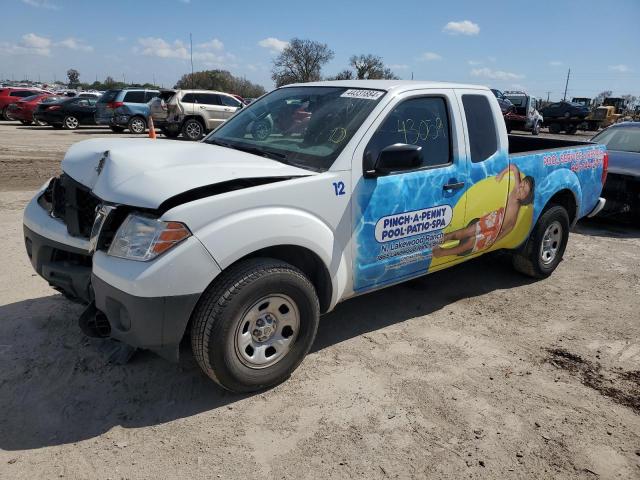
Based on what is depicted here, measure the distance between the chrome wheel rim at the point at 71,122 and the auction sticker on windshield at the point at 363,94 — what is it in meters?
20.7

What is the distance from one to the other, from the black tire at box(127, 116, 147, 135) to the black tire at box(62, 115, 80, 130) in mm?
3208

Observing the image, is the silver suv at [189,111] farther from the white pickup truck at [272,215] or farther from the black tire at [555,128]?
the black tire at [555,128]

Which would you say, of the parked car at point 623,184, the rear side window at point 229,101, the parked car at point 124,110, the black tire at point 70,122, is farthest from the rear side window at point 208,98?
the parked car at point 623,184

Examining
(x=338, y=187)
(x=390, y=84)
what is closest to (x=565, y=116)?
(x=390, y=84)

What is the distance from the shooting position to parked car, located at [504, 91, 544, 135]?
26.9 meters

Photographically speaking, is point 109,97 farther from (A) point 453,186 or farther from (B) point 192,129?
(A) point 453,186

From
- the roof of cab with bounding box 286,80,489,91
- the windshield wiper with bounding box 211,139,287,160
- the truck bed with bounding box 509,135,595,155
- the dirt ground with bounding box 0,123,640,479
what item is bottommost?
the dirt ground with bounding box 0,123,640,479

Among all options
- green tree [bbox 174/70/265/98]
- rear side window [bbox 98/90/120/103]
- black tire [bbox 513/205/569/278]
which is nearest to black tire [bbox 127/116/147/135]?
rear side window [bbox 98/90/120/103]

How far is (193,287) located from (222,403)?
0.85 m

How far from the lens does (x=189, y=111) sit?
17203 millimetres

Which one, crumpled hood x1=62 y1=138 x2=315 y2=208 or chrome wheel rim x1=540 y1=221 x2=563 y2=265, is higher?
crumpled hood x1=62 y1=138 x2=315 y2=208

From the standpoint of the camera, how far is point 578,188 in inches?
209

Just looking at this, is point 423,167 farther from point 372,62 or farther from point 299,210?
point 372,62

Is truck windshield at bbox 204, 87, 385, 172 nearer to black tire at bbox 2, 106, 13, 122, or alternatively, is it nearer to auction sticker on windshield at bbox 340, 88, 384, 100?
auction sticker on windshield at bbox 340, 88, 384, 100
